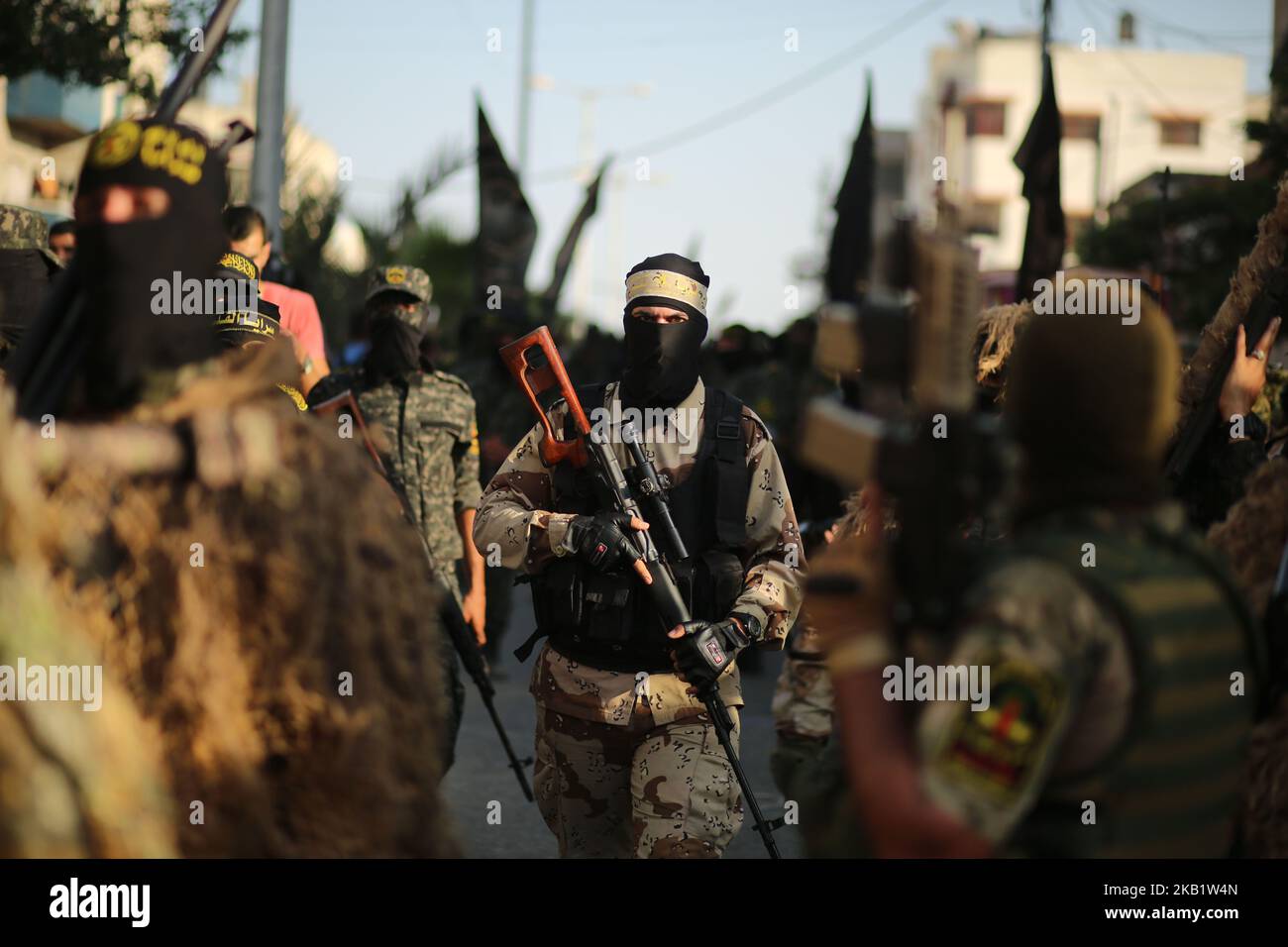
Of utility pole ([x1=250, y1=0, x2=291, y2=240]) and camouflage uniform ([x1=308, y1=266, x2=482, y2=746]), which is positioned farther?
utility pole ([x1=250, y1=0, x2=291, y2=240])

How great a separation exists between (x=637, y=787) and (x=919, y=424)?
2204 millimetres

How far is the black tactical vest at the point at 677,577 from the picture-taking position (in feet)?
13.9

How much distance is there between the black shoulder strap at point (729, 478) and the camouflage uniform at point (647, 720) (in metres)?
0.05

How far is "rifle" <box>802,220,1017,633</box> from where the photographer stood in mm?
2066

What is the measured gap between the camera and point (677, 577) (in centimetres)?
430

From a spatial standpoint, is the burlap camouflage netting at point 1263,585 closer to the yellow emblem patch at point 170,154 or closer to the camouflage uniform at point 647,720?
the camouflage uniform at point 647,720

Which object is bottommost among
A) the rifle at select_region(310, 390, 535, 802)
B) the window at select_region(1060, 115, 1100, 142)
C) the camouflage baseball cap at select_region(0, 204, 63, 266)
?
the rifle at select_region(310, 390, 535, 802)

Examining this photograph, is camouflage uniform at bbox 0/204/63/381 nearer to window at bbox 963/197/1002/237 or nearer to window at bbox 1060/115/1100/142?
window at bbox 963/197/1002/237

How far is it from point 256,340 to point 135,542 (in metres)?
2.41

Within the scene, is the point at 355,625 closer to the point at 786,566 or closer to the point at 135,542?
the point at 135,542

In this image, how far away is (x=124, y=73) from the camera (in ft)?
34.7

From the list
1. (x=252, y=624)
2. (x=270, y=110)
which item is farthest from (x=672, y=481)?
(x=270, y=110)

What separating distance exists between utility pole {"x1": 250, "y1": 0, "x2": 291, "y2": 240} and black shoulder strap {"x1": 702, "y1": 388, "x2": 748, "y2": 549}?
6090 millimetres

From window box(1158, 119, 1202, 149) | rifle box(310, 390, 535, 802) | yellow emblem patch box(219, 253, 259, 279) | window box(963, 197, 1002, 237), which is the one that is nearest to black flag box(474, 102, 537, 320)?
rifle box(310, 390, 535, 802)
